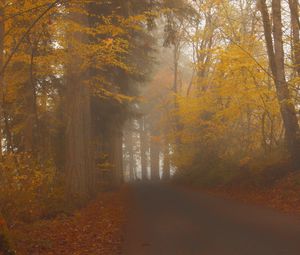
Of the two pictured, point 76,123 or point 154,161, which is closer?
point 76,123

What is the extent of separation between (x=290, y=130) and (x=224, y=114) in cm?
528

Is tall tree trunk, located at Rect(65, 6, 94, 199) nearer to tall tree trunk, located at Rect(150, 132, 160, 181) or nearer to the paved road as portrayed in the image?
the paved road

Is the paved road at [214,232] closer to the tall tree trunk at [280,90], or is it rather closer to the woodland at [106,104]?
the woodland at [106,104]

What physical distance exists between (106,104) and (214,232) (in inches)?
523

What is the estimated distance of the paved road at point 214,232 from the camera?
7579 mm

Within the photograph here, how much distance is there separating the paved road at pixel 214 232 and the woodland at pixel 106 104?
3.40ft

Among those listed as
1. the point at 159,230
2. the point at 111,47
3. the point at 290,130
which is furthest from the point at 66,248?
the point at 290,130

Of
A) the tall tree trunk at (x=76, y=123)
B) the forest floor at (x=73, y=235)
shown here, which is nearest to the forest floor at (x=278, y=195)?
the forest floor at (x=73, y=235)

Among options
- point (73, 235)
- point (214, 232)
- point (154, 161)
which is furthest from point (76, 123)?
point (154, 161)

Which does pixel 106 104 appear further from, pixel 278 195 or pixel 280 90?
pixel 278 195

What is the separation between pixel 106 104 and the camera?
70.8ft

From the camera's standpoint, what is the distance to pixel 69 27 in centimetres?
1390

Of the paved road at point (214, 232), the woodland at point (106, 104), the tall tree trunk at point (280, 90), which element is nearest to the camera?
the paved road at point (214, 232)

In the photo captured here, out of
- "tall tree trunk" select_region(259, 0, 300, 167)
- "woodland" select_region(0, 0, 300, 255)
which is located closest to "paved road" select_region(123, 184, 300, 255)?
"woodland" select_region(0, 0, 300, 255)
